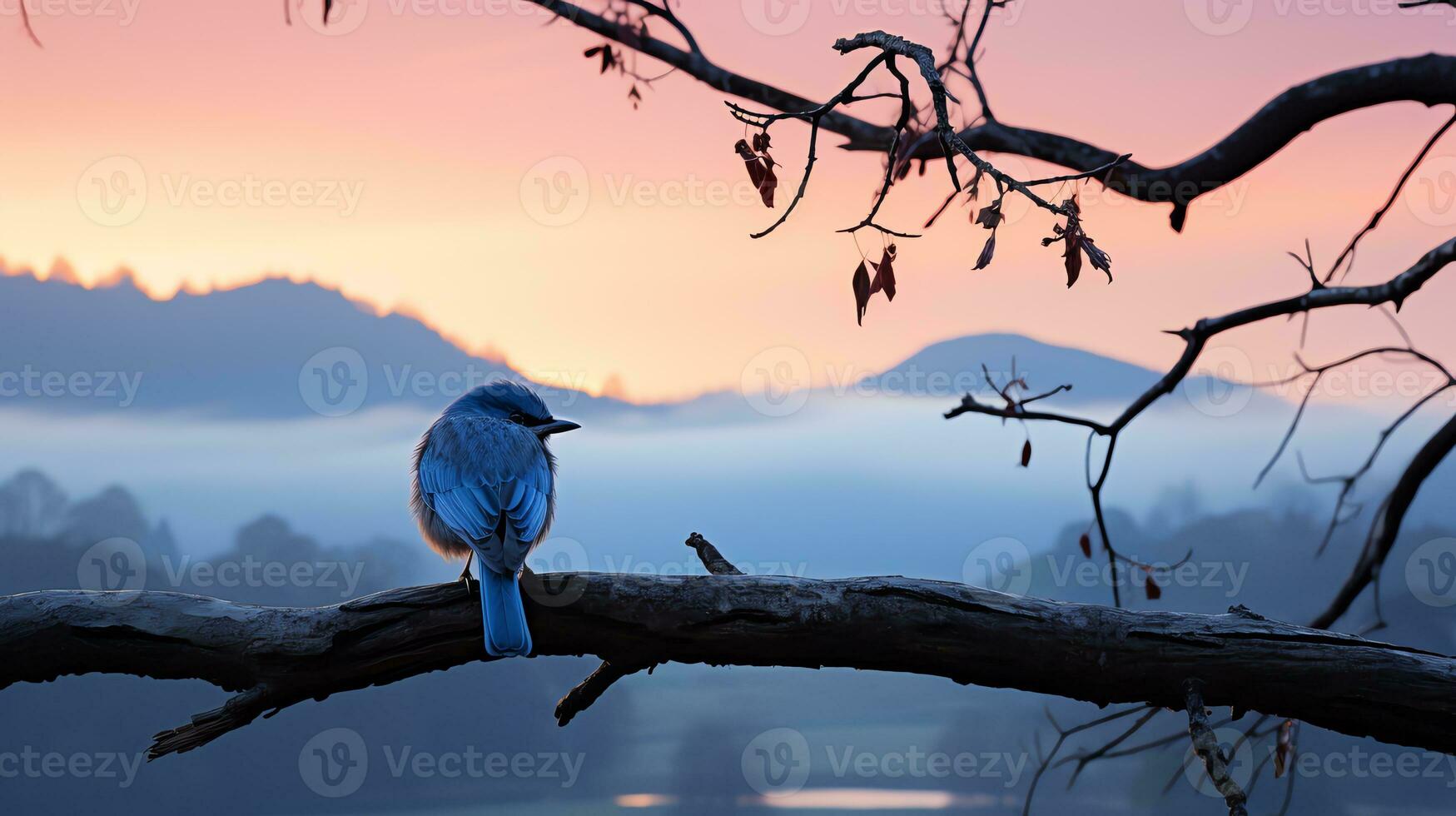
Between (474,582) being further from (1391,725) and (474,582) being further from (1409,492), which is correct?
(1409,492)

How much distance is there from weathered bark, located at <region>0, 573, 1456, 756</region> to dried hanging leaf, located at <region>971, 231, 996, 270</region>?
1.09m

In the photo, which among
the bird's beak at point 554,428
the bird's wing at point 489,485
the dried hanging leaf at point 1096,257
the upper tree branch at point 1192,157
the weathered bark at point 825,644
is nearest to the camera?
the dried hanging leaf at point 1096,257

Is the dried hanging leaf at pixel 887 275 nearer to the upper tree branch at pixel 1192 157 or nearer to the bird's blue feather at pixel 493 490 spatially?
the bird's blue feather at pixel 493 490

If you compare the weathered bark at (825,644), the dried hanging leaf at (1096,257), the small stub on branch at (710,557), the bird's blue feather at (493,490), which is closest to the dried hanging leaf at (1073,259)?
the dried hanging leaf at (1096,257)

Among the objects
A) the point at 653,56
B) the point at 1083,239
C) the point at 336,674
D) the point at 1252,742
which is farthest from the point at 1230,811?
the point at 653,56

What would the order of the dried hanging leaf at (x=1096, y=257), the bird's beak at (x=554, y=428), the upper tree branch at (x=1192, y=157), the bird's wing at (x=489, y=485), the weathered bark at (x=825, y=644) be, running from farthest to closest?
the upper tree branch at (x=1192, y=157)
the bird's beak at (x=554, y=428)
the bird's wing at (x=489, y=485)
the weathered bark at (x=825, y=644)
the dried hanging leaf at (x=1096, y=257)

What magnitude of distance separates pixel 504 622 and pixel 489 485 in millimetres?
635

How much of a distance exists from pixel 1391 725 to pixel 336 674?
329 centimetres

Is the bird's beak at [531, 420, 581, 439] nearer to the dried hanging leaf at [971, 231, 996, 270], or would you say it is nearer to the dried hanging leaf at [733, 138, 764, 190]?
the dried hanging leaf at [733, 138, 764, 190]

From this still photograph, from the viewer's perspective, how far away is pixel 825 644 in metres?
3.38

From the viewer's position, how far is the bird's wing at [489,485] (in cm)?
361

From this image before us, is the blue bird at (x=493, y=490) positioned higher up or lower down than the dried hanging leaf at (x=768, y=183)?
lower down

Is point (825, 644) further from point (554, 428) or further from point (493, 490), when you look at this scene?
point (554, 428)

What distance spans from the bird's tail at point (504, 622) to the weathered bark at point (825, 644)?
9cm
